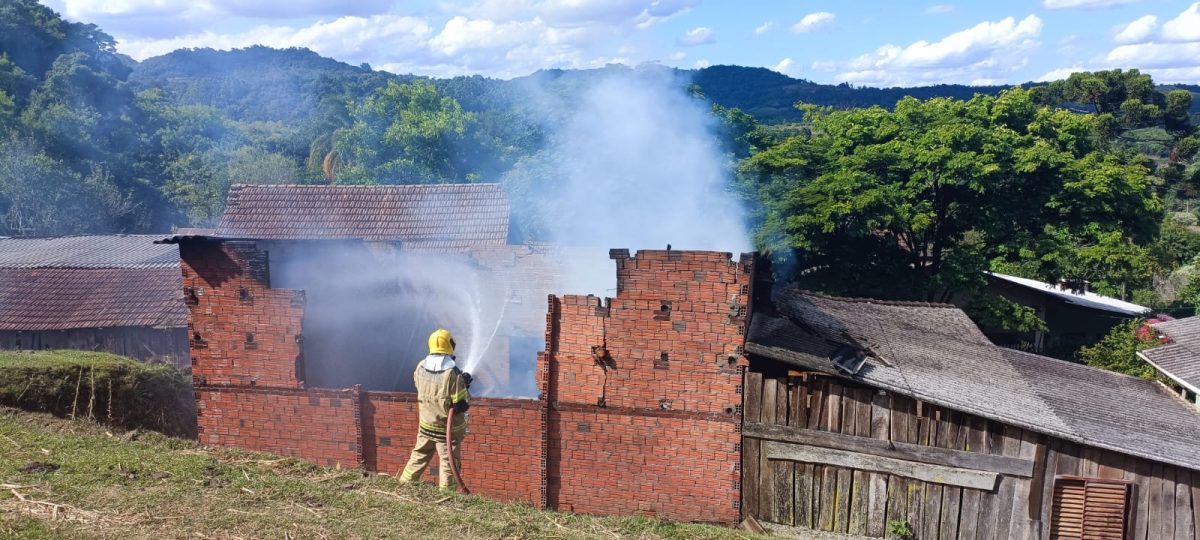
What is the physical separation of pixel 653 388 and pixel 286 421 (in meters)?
5.71

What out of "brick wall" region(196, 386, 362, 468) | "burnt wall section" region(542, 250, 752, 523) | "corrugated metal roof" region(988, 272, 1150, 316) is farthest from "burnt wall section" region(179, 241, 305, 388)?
"corrugated metal roof" region(988, 272, 1150, 316)

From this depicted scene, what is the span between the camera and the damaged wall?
36.9 ft

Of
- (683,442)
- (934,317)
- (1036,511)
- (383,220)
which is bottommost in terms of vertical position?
(1036,511)

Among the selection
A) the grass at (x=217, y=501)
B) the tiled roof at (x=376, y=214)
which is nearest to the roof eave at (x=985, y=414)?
the grass at (x=217, y=501)

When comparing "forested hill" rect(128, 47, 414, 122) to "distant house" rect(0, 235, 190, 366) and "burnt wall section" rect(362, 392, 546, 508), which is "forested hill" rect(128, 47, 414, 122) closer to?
"distant house" rect(0, 235, 190, 366)

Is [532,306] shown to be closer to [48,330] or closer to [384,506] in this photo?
[384,506]

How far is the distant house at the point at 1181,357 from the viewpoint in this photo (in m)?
13.2

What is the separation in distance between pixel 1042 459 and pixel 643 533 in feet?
19.4

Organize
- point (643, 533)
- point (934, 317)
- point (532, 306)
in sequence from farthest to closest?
point (532, 306) → point (934, 317) → point (643, 533)

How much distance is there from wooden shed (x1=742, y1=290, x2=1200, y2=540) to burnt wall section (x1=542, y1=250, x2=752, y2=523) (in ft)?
1.59

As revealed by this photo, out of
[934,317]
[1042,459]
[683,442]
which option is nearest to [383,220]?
[683,442]

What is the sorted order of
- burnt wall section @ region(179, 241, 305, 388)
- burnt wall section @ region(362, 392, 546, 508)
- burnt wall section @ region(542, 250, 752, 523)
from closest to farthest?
burnt wall section @ region(542, 250, 752, 523) < burnt wall section @ region(362, 392, 546, 508) < burnt wall section @ region(179, 241, 305, 388)

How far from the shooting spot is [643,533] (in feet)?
29.7

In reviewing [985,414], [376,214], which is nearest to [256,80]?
[376,214]
